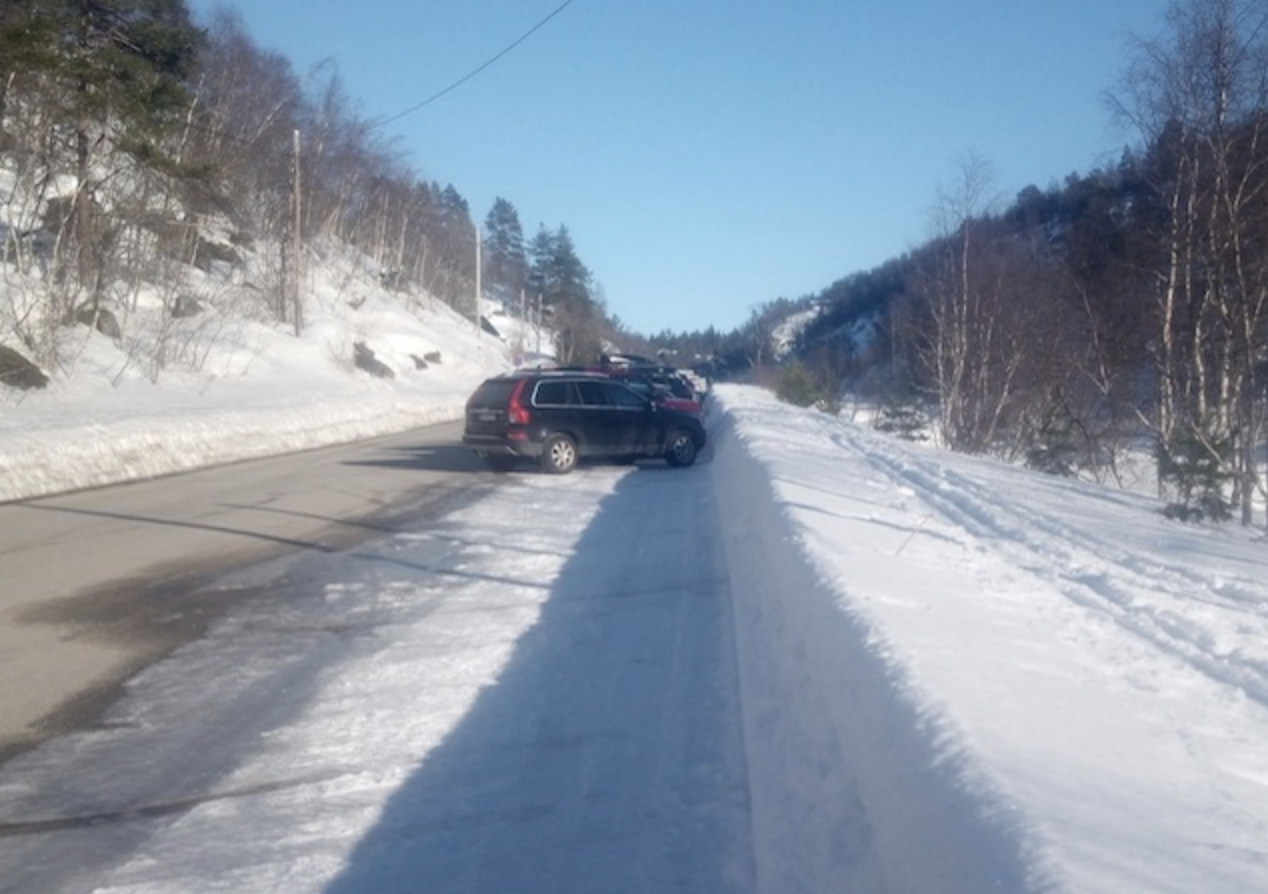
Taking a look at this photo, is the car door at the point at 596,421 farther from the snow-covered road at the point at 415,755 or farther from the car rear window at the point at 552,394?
the snow-covered road at the point at 415,755

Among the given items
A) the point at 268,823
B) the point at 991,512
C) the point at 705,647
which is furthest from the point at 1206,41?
the point at 268,823

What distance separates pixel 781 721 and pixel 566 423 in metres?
14.9

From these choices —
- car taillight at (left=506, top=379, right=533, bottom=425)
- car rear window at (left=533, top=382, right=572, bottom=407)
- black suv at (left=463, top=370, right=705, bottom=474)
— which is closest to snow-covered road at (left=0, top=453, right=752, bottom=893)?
car taillight at (left=506, top=379, right=533, bottom=425)

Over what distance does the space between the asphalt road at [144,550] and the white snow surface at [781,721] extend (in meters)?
0.50

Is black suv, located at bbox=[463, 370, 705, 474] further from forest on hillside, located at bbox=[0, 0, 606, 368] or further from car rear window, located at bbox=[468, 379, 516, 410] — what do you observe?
forest on hillside, located at bbox=[0, 0, 606, 368]

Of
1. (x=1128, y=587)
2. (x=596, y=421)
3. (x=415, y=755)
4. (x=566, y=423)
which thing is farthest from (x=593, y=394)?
(x=415, y=755)

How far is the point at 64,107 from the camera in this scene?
1247 inches

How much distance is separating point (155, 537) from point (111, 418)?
1124 cm

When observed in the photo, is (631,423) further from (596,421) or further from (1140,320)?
(1140,320)

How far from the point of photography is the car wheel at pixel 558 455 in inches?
833

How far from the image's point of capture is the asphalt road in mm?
8195

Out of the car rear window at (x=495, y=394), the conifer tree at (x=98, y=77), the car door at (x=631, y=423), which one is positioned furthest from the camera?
the conifer tree at (x=98, y=77)

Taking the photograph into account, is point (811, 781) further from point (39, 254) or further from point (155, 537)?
point (39, 254)

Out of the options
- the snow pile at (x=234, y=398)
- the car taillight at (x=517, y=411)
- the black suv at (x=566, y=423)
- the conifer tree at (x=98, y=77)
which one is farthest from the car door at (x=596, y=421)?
the conifer tree at (x=98, y=77)
